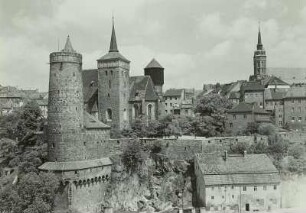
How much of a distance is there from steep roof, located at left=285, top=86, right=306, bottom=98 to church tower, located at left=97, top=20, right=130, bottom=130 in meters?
32.4

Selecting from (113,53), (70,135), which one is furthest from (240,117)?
(70,135)

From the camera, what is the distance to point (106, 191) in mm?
57344

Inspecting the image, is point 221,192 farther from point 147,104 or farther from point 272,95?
point 272,95

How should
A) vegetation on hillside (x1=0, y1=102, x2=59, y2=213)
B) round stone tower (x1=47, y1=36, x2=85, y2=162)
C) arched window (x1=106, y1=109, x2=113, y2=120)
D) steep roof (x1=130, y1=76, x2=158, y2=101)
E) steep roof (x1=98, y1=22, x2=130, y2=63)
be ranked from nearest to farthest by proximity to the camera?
vegetation on hillside (x1=0, y1=102, x2=59, y2=213) → round stone tower (x1=47, y1=36, x2=85, y2=162) → arched window (x1=106, y1=109, x2=113, y2=120) → steep roof (x1=98, y1=22, x2=130, y2=63) → steep roof (x1=130, y1=76, x2=158, y2=101)

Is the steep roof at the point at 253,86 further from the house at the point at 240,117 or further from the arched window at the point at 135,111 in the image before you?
the arched window at the point at 135,111

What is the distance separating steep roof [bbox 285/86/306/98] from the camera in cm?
8119

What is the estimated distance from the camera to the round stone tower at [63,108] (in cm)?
5434

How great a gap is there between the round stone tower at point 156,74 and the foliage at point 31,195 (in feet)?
115

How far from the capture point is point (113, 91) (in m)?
70.5

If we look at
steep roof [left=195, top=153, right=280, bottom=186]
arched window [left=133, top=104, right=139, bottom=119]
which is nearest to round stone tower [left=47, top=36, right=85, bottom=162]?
steep roof [left=195, top=153, right=280, bottom=186]

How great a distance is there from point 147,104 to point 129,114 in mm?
3536

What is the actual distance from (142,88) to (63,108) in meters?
22.2

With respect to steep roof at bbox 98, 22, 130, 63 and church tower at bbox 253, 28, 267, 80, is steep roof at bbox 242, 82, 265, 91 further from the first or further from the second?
steep roof at bbox 98, 22, 130, 63

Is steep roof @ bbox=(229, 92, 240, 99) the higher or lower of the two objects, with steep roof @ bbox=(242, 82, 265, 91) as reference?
lower
